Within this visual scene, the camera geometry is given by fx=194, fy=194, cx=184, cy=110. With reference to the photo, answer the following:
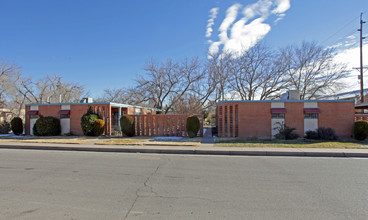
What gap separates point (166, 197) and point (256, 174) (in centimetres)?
302

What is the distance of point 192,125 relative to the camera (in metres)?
14.4

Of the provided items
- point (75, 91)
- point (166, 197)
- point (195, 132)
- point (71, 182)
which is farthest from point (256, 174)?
point (75, 91)

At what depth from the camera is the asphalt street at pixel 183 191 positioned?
10.8 ft

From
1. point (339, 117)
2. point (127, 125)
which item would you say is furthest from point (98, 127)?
point (339, 117)

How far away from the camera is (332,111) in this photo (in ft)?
45.5

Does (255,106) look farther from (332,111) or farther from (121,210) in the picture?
(121,210)

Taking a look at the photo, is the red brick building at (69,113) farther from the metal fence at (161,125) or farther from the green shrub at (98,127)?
the metal fence at (161,125)

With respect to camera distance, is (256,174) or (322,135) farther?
(322,135)

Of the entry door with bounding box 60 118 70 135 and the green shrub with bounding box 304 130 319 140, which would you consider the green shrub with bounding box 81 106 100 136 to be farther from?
the green shrub with bounding box 304 130 319 140

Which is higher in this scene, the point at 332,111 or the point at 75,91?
the point at 75,91

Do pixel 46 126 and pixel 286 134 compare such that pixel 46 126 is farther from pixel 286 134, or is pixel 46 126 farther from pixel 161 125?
pixel 286 134

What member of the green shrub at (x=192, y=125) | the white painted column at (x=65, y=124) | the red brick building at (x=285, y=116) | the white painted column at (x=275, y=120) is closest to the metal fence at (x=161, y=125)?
the green shrub at (x=192, y=125)

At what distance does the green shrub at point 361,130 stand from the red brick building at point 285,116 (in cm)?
94

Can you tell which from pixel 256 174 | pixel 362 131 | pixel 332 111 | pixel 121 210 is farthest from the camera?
pixel 332 111
